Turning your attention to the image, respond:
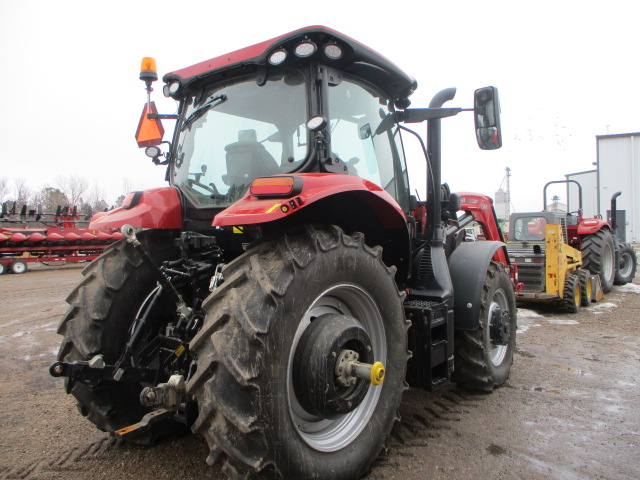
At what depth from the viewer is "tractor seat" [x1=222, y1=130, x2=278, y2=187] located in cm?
282

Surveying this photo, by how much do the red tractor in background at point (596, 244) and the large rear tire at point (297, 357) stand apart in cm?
809

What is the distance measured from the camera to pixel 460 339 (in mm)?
3736

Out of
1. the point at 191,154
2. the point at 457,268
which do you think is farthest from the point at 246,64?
the point at 457,268

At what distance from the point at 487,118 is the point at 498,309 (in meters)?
1.61

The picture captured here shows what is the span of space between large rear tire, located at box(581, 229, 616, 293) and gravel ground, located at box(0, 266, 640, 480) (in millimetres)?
4604

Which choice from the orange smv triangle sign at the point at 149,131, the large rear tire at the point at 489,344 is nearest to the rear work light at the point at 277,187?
the orange smv triangle sign at the point at 149,131

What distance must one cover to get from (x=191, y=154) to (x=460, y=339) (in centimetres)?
244

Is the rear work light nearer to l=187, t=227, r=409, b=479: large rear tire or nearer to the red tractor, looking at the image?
the red tractor

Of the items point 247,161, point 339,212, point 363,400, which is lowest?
point 363,400

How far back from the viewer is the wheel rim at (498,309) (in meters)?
4.02

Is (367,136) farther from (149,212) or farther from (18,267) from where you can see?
(18,267)

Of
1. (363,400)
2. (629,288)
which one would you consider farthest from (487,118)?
(629,288)

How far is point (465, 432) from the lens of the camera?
313cm

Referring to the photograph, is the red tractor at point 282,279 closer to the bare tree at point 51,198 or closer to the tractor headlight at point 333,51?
the tractor headlight at point 333,51
